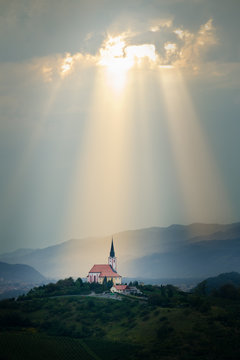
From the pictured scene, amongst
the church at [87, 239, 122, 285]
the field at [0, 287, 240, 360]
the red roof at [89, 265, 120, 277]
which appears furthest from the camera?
the red roof at [89, 265, 120, 277]

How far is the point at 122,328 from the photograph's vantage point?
9931 centimetres

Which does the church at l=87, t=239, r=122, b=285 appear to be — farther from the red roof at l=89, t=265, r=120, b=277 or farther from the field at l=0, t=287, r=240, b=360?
the field at l=0, t=287, r=240, b=360

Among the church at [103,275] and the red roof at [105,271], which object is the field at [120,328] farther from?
the red roof at [105,271]

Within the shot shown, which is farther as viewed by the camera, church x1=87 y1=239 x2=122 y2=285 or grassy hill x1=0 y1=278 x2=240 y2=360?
church x1=87 y1=239 x2=122 y2=285

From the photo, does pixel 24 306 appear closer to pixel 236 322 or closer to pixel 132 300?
pixel 132 300

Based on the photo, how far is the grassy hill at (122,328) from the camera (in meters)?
80.9

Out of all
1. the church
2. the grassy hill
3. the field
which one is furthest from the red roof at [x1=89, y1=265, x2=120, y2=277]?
the field

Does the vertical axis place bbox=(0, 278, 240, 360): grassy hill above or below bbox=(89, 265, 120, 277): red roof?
below

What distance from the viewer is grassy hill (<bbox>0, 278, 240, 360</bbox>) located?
8088 cm

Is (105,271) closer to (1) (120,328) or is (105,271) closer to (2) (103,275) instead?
(2) (103,275)

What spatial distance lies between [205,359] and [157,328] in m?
18.8

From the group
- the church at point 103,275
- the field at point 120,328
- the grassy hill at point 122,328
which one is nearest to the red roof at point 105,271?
the church at point 103,275

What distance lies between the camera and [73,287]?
Result: 137500 mm

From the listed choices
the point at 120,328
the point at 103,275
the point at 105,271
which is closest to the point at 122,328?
the point at 120,328
